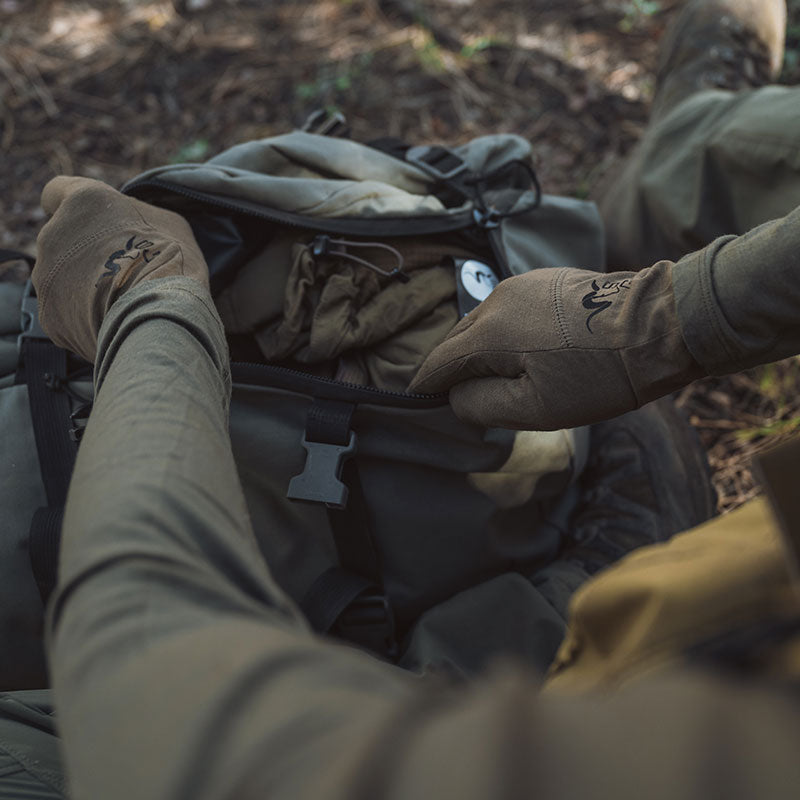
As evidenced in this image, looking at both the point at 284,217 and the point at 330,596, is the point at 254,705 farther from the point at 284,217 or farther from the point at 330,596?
the point at 284,217

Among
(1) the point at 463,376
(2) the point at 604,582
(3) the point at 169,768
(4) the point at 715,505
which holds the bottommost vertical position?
(4) the point at 715,505

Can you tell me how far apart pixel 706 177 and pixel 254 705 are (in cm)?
191

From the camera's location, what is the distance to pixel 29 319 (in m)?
1.69

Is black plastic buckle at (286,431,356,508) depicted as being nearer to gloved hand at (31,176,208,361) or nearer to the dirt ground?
gloved hand at (31,176,208,361)

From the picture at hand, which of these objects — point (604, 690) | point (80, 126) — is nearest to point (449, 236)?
point (604, 690)

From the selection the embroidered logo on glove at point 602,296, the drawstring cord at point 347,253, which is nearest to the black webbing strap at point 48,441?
the drawstring cord at point 347,253

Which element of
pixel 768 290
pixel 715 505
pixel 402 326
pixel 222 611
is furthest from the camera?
pixel 715 505

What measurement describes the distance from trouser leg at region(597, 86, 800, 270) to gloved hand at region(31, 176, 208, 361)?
53.4 inches

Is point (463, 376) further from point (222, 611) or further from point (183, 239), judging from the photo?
point (222, 611)

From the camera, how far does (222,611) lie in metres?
0.70

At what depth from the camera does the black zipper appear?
4.96 feet

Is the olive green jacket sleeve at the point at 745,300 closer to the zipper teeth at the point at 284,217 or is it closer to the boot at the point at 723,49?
the zipper teeth at the point at 284,217

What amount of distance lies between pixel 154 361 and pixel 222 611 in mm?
463

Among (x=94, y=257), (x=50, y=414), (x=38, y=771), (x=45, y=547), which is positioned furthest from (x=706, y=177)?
(x=38, y=771)
